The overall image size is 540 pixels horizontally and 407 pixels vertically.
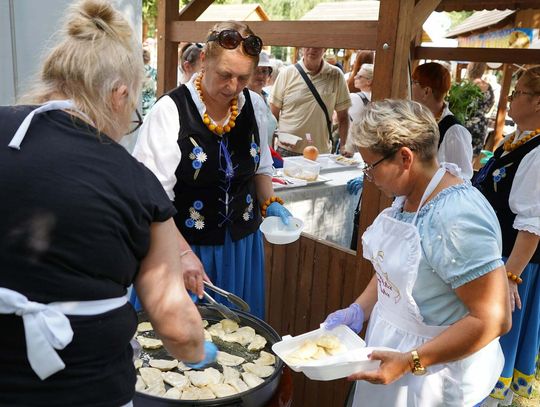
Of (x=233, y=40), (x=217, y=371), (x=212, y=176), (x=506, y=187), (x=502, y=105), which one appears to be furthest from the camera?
(x=502, y=105)

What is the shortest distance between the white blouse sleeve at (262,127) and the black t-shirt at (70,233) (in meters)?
1.26

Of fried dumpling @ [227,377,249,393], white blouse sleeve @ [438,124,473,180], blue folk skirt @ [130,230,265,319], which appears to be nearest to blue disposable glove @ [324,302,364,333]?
fried dumpling @ [227,377,249,393]

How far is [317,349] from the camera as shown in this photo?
1544 mm

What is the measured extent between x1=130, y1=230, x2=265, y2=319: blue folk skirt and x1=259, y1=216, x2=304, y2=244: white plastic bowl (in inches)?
3.2

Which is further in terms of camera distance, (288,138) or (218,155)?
(288,138)

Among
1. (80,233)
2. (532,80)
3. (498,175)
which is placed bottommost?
(498,175)

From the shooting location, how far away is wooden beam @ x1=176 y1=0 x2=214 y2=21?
3060 mm

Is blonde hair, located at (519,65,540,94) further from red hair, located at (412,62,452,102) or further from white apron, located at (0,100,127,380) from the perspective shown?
white apron, located at (0,100,127,380)

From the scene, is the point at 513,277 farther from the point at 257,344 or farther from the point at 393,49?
the point at 257,344

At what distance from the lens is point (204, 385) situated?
1.58 m

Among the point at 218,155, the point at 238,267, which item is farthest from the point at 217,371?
the point at 218,155

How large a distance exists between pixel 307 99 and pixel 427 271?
392cm

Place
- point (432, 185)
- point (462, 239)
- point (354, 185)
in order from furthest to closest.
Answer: point (354, 185)
point (432, 185)
point (462, 239)

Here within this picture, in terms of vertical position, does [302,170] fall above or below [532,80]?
below
